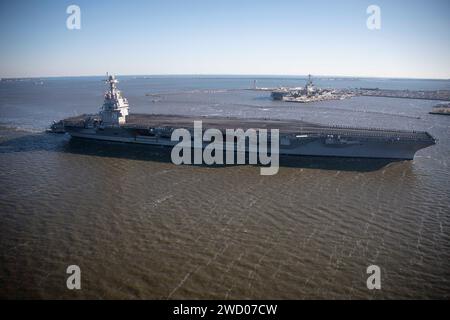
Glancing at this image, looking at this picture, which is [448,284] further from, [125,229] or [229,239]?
[125,229]

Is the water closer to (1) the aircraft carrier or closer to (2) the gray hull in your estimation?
(2) the gray hull

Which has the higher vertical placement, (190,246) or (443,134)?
(443,134)

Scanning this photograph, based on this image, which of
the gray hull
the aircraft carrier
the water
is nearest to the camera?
the water

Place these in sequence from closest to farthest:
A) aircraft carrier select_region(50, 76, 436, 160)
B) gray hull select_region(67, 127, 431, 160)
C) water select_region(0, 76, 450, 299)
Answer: water select_region(0, 76, 450, 299) → gray hull select_region(67, 127, 431, 160) → aircraft carrier select_region(50, 76, 436, 160)

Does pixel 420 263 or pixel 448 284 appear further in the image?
pixel 420 263

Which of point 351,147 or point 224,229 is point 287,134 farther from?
point 224,229

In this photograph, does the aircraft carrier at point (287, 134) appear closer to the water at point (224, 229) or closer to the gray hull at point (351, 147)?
the gray hull at point (351, 147)

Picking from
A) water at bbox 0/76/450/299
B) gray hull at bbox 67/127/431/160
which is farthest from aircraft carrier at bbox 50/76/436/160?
water at bbox 0/76/450/299
